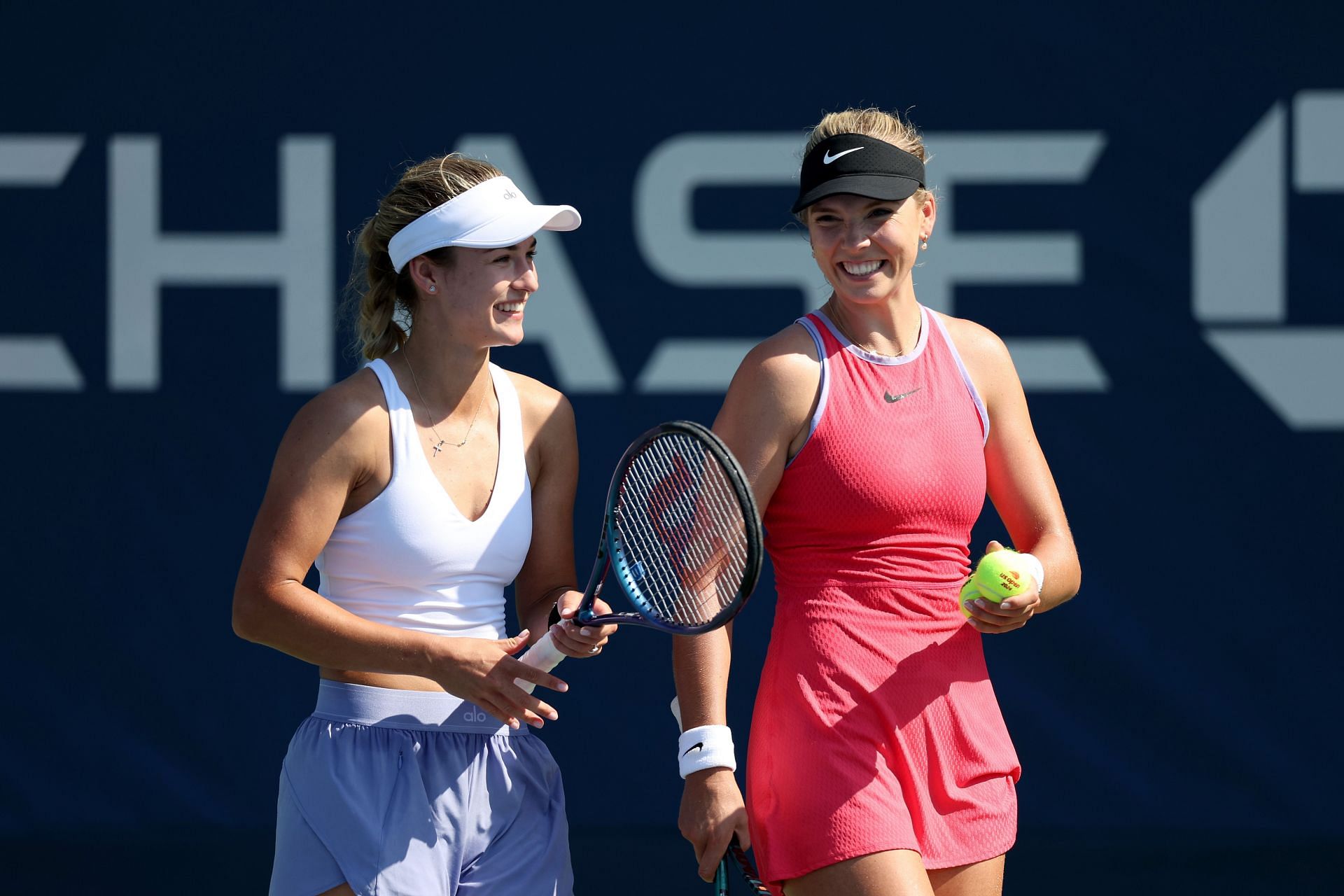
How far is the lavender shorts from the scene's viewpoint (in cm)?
210

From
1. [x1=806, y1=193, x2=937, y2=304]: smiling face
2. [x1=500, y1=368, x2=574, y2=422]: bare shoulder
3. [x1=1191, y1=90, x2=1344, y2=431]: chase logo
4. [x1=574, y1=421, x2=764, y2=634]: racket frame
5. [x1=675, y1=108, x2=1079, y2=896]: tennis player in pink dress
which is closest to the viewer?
[x1=574, y1=421, x2=764, y2=634]: racket frame

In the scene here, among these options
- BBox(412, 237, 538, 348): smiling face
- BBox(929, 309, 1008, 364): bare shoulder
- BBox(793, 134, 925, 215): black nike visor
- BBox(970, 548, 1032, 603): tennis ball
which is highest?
BBox(793, 134, 925, 215): black nike visor

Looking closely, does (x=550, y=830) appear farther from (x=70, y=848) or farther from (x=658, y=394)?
(x=70, y=848)

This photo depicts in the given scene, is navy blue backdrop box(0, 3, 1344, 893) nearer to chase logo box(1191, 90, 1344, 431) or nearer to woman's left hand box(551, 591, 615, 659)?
chase logo box(1191, 90, 1344, 431)

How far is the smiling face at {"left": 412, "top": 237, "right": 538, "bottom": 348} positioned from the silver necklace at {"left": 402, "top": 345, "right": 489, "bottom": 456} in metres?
0.08

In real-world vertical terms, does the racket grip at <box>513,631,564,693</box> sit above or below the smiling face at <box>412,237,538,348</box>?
below

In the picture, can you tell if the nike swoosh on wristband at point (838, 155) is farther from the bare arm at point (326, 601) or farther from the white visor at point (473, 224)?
the bare arm at point (326, 601)

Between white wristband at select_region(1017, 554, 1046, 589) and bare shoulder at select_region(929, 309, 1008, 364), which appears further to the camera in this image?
bare shoulder at select_region(929, 309, 1008, 364)

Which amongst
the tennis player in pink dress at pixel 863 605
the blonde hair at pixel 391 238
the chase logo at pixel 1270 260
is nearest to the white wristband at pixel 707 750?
the tennis player in pink dress at pixel 863 605

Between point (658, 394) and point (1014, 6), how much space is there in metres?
1.41

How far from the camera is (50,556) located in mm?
4047

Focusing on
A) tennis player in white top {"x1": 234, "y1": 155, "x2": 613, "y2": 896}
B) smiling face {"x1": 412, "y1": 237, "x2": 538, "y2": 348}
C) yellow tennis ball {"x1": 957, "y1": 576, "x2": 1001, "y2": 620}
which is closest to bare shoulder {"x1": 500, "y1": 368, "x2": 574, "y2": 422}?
tennis player in white top {"x1": 234, "y1": 155, "x2": 613, "y2": 896}

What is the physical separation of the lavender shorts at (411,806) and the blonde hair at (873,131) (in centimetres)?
97

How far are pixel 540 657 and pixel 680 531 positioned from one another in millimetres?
269
